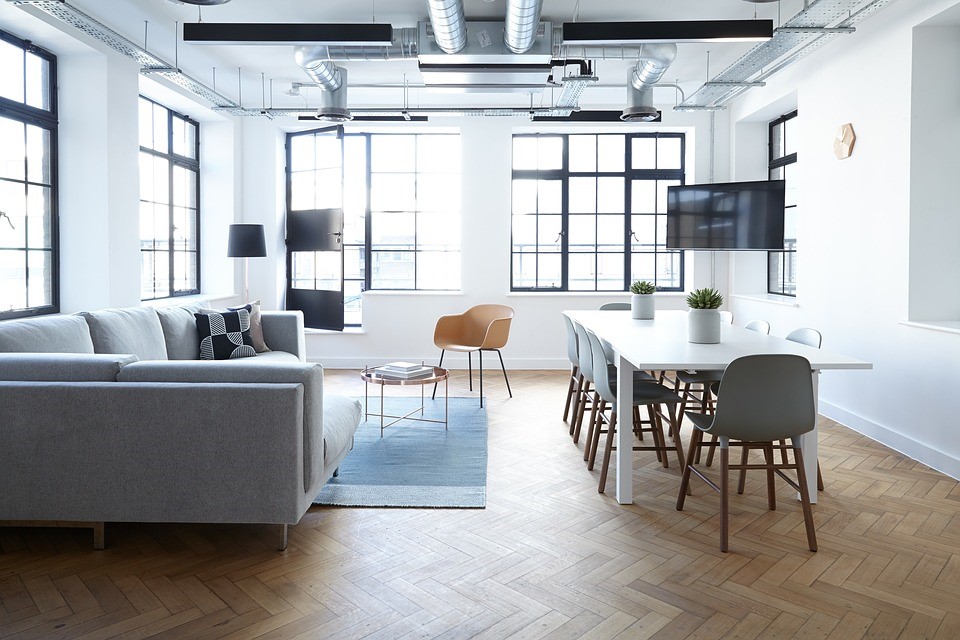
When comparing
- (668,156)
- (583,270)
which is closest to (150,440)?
(583,270)

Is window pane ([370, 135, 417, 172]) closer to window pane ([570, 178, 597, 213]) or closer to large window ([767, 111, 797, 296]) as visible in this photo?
window pane ([570, 178, 597, 213])

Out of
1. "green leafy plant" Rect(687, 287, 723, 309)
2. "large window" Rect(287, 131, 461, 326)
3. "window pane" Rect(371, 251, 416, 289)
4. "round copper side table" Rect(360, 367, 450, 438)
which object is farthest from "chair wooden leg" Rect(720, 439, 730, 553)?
"window pane" Rect(371, 251, 416, 289)

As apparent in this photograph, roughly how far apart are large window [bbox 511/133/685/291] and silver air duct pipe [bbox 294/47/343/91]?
298 cm

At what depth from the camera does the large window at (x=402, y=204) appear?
9094 millimetres

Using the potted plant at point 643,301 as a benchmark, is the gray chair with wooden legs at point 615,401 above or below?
below

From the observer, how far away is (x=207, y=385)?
3076 millimetres

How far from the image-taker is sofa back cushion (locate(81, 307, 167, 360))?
423 centimetres

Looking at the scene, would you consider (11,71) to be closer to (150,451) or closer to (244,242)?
(244,242)

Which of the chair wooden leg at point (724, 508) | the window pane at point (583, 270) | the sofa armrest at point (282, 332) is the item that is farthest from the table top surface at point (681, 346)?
the window pane at point (583, 270)

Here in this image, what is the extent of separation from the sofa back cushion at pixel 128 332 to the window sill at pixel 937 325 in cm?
497

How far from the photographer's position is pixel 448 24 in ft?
16.2

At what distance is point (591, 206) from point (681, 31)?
13.4 feet

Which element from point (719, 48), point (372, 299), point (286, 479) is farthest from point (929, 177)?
point (372, 299)

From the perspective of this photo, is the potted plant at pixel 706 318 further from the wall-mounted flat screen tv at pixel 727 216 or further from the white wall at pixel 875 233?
the wall-mounted flat screen tv at pixel 727 216
